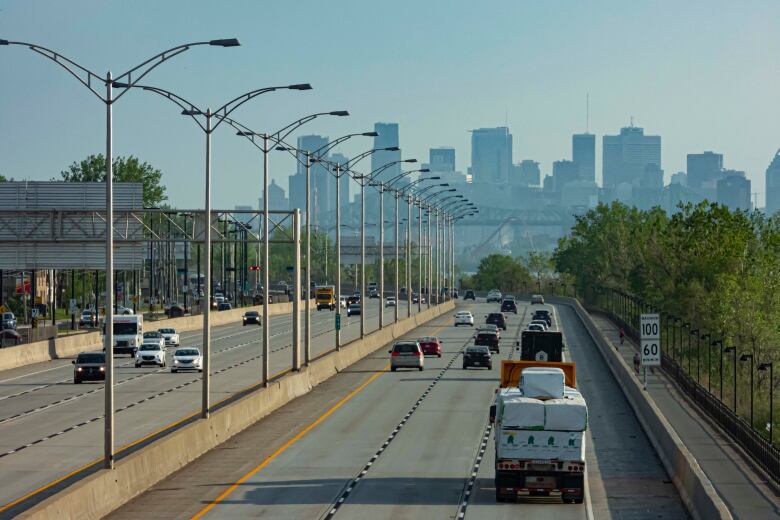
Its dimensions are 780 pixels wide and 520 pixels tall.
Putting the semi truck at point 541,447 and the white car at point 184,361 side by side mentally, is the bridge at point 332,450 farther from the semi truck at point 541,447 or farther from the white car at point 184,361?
the white car at point 184,361

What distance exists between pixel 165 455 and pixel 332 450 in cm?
723

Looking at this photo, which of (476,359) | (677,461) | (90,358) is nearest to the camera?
(677,461)

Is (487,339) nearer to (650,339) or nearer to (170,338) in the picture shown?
(170,338)

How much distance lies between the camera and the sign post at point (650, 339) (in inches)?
2156

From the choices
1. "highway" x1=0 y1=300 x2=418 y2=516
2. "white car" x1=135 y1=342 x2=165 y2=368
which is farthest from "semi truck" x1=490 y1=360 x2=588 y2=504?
"white car" x1=135 y1=342 x2=165 y2=368

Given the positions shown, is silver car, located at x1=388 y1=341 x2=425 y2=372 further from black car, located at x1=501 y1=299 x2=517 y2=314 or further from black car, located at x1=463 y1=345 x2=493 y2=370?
black car, located at x1=501 y1=299 x2=517 y2=314

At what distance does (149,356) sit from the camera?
77438 mm

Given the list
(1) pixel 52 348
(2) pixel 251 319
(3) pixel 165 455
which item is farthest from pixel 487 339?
(3) pixel 165 455

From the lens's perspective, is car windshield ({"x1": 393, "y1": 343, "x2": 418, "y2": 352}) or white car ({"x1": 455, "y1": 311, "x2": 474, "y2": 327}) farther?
white car ({"x1": 455, "y1": 311, "x2": 474, "y2": 327})

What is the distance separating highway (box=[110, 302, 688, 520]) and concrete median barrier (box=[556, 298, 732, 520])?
1.18ft

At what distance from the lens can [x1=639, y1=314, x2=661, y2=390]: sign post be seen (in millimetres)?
54750

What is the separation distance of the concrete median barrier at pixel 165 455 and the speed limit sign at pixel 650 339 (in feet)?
43.3

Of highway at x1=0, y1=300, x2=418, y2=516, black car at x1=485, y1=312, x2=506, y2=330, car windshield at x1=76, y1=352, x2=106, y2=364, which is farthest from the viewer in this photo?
black car at x1=485, y1=312, x2=506, y2=330

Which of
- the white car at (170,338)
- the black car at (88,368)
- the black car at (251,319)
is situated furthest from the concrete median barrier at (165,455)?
the black car at (251,319)
